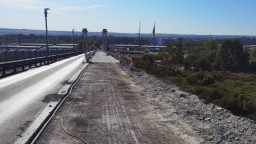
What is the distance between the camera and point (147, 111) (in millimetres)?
9305

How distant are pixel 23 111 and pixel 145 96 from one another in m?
5.11

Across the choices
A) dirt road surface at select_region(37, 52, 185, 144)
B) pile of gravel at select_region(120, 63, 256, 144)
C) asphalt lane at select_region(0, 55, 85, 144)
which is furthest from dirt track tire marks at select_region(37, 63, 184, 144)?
pile of gravel at select_region(120, 63, 256, 144)

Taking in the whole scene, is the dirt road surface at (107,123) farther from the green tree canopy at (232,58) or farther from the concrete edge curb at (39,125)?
the green tree canopy at (232,58)

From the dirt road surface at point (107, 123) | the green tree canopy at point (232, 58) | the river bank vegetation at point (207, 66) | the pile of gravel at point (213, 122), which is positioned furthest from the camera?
the green tree canopy at point (232, 58)

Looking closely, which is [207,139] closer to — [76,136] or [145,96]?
[76,136]

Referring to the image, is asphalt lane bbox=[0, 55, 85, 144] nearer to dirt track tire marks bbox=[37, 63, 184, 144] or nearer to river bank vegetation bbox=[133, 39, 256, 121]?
dirt track tire marks bbox=[37, 63, 184, 144]

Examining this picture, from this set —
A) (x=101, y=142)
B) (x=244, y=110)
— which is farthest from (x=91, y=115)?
(x=244, y=110)

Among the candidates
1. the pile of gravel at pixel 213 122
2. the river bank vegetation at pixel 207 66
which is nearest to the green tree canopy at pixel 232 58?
the river bank vegetation at pixel 207 66

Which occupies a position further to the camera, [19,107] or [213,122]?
[19,107]

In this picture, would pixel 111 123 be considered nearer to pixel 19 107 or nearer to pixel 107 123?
pixel 107 123

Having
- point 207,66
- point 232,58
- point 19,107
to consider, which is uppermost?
point 19,107

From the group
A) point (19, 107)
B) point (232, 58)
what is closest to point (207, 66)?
point (232, 58)

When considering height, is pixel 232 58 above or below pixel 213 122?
below

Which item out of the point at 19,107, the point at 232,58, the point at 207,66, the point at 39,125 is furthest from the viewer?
the point at 232,58
